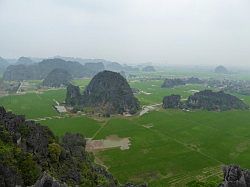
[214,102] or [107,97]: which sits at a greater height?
[107,97]

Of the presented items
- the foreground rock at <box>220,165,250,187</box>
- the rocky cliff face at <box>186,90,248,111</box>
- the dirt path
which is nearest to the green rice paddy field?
the dirt path

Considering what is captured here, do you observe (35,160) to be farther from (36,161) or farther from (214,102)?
(214,102)

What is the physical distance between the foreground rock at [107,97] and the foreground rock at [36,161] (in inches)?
2308

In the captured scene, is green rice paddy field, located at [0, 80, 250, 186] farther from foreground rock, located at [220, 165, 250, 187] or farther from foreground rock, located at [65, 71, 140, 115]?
foreground rock, located at [220, 165, 250, 187]

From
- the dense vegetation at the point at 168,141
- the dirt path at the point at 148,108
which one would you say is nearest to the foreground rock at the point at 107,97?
the dirt path at the point at 148,108

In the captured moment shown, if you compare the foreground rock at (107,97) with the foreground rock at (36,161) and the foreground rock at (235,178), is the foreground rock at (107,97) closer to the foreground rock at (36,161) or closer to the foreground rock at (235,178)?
the foreground rock at (36,161)

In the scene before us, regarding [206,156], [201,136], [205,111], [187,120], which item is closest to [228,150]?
[206,156]

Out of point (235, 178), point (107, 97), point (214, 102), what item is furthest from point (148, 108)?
point (235, 178)

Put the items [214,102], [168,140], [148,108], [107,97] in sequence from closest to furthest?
[168,140], [148,108], [107,97], [214,102]

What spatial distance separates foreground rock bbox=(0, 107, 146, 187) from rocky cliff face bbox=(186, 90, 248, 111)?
240 ft

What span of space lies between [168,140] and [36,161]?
39.4 m

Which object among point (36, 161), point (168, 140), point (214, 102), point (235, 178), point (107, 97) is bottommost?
point (168, 140)

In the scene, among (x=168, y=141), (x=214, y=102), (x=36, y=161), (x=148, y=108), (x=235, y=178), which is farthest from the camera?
(x=214, y=102)

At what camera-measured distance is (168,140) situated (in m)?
75.2
